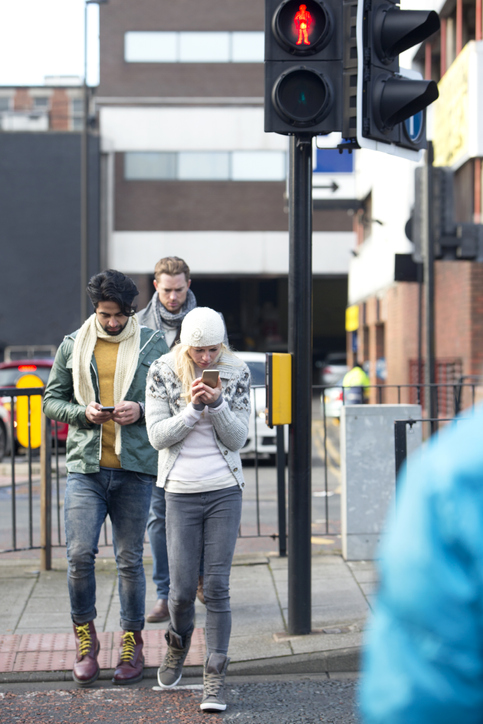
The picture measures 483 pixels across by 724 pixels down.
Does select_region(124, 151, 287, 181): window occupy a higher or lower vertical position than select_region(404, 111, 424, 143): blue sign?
higher

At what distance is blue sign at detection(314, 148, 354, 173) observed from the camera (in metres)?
19.7

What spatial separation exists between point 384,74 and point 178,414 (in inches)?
89.2

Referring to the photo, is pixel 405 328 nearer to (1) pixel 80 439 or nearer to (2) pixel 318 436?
(2) pixel 318 436

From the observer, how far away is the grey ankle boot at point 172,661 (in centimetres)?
406

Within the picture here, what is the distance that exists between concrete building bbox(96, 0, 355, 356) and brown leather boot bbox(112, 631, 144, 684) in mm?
30493

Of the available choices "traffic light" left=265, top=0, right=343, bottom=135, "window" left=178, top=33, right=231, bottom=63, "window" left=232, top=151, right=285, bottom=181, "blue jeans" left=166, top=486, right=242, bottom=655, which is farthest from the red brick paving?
"window" left=178, top=33, right=231, bottom=63

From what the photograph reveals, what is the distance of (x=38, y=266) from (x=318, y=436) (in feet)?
67.2

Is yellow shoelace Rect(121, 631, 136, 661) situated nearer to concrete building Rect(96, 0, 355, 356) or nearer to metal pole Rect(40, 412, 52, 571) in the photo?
metal pole Rect(40, 412, 52, 571)

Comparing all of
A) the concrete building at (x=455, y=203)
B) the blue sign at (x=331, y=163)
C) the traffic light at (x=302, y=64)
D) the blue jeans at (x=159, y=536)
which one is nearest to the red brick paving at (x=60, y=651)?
the blue jeans at (x=159, y=536)

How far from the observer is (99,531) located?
4336 mm

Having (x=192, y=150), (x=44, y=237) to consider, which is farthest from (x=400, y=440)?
(x=192, y=150)

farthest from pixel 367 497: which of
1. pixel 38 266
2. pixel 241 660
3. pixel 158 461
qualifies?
pixel 38 266

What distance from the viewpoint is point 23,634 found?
4.96 m

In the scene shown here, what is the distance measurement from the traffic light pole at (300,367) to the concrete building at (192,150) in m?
29.9
